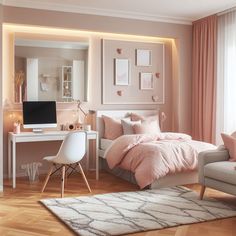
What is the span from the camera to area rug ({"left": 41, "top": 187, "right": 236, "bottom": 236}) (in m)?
3.44

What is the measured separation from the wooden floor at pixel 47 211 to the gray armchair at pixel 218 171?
353 mm

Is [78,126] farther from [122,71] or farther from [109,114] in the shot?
[122,71]

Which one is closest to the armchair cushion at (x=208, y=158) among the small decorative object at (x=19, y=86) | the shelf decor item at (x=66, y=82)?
the shelf decor item at (x=66, y=82)

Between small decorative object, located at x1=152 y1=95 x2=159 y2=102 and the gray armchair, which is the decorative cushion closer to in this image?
small decorative object, located at x1=152 y1=95 x2=159 y2=102

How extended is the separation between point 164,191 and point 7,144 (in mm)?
2408

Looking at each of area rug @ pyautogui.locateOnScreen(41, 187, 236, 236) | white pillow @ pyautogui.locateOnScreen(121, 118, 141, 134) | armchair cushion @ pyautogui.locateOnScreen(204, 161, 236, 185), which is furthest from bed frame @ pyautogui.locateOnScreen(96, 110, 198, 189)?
armchair cushion @ pyautogui.locateOnScreen(204, 161, 236, 185)

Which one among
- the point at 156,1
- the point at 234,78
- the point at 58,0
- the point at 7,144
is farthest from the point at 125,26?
the point at 7,144

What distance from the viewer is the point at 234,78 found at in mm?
5695

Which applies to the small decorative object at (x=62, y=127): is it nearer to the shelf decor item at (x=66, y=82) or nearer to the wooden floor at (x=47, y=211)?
the shelf decor item at (x=66, y=82)

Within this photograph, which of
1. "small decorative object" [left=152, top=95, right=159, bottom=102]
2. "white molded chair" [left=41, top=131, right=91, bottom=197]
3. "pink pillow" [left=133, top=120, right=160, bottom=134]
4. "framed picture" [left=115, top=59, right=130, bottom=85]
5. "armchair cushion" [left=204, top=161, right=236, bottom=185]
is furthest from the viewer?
"small decorative object" [left=152, top=95, right=159, bottom=102]

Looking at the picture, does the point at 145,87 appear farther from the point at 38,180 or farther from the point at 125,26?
the point at 38,180

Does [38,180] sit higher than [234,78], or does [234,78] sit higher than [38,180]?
[234,78]

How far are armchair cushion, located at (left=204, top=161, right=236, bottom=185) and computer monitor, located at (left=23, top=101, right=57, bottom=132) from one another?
2.39 meters

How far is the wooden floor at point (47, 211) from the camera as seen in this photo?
3.36 meters
